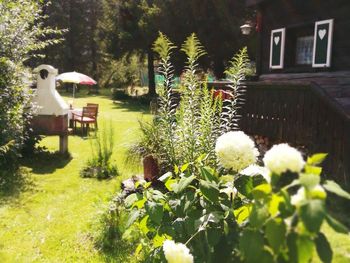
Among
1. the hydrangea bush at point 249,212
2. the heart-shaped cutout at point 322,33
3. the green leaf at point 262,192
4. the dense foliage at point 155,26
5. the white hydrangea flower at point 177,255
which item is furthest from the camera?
the dense foliage at point 155,26

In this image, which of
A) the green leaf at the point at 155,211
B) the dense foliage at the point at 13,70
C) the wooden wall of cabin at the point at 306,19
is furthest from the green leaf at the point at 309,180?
the wooden wall of cabin at the point at 306,19

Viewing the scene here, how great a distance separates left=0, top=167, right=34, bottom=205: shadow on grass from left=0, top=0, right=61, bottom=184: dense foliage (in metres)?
0.20

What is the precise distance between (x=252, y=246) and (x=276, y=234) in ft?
0.38

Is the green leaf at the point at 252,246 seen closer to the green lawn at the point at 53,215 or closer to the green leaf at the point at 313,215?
the green leaf at the point at 313,215

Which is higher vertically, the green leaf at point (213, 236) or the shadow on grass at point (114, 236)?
the green leaf at point (213, 236)

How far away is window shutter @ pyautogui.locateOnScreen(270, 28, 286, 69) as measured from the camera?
11.2 meters

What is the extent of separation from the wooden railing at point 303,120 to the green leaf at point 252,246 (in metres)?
5.74

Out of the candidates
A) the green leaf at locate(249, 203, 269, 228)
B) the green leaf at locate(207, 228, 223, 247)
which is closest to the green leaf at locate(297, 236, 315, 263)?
the green leaf at locate(249, 203, 269, 228)

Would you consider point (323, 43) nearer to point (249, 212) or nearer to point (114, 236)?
point (114, 236)

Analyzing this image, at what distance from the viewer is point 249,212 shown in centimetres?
168

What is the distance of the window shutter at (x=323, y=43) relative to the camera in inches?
375

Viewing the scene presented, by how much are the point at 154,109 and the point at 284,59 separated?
6.29 metres

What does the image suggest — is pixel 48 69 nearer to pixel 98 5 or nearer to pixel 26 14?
pixel 26 14

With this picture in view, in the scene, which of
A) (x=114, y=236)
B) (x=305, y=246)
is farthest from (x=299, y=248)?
(x=114, y=236)
